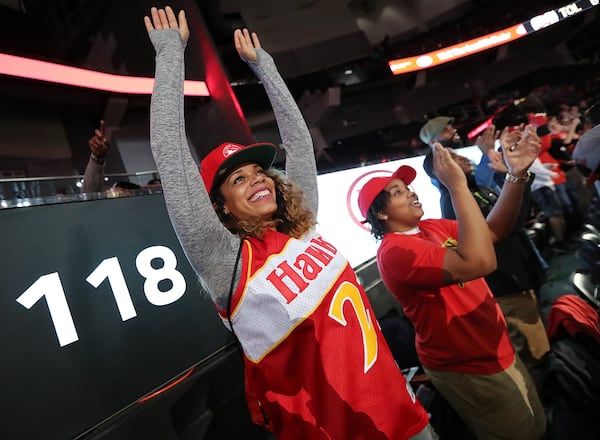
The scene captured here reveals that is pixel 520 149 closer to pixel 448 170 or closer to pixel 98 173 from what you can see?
pixel 448 170

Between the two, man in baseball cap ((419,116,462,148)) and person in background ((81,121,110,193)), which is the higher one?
person in background ((81,121,110,193))

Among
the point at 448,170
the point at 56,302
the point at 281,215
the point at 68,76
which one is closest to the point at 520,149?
the point at 448,170

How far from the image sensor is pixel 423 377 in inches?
78.5

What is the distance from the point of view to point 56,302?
47.0 inches

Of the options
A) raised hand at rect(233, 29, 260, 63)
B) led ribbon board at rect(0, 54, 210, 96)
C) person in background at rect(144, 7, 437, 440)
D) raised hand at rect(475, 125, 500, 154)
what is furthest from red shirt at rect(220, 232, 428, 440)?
led ribbon board at rect(0, 54, 210, 96)

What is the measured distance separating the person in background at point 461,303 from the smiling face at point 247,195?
65 centimetres

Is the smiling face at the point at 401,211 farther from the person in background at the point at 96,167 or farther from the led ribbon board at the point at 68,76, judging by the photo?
the led ribbon board at the point at 68,76

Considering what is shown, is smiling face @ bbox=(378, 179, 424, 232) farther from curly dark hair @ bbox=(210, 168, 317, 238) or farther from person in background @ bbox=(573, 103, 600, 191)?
person in background @ bbox=(573, 103, 600, 191)

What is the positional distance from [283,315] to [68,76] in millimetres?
5320

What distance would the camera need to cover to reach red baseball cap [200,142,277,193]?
1146mm

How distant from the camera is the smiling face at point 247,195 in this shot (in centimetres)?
114

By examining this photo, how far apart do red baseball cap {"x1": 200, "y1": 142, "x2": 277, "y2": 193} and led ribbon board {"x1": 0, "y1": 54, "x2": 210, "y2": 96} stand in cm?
428

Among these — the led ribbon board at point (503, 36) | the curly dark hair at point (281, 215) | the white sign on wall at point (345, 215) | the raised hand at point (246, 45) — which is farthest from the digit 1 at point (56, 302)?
the led ribbon board at point (503, 36)

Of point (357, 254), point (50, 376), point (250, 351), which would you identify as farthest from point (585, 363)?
point (50, 376)
